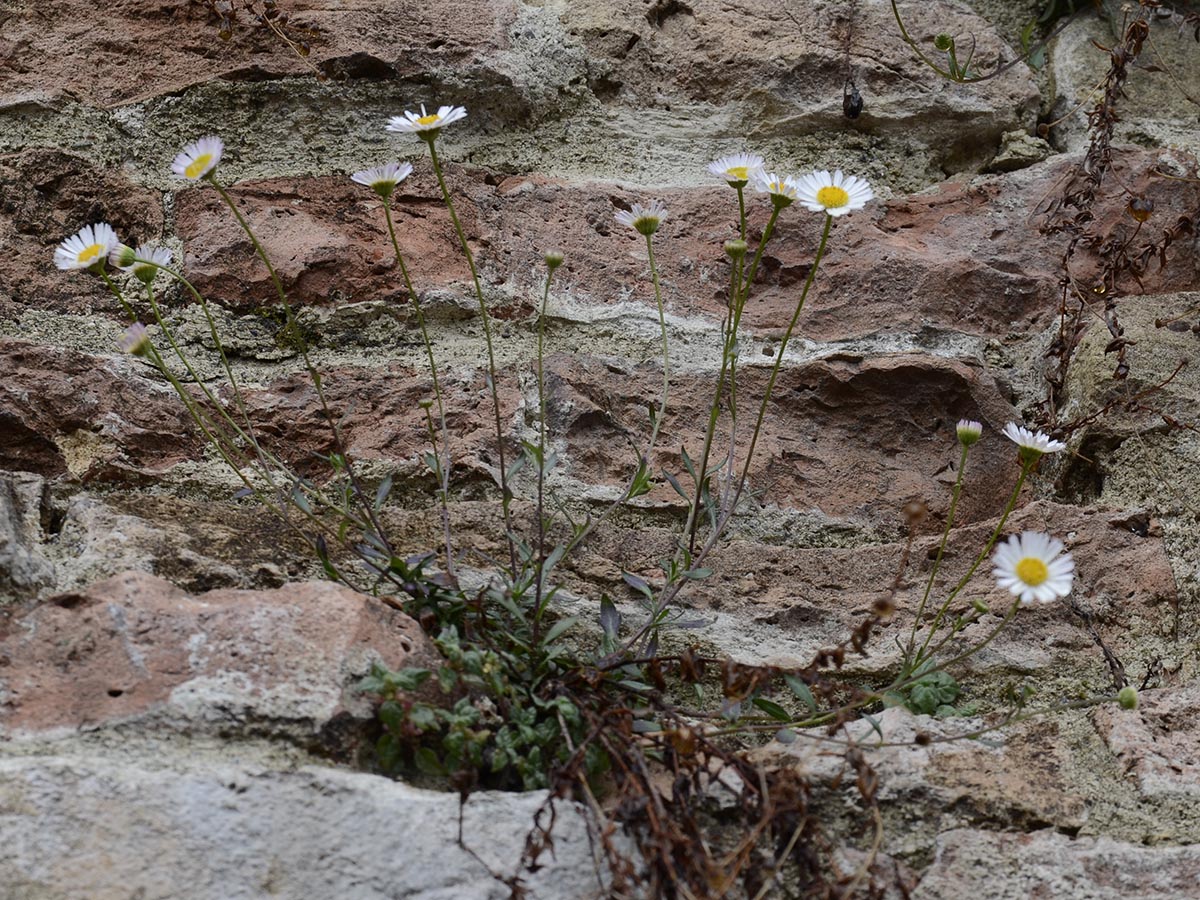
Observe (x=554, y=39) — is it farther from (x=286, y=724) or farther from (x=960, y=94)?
(x=286, y=724)

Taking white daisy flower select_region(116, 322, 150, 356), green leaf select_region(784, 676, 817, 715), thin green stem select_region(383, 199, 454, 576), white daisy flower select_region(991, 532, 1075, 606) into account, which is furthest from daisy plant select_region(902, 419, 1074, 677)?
white daisy flower select_region(116, 322, 150, 356)

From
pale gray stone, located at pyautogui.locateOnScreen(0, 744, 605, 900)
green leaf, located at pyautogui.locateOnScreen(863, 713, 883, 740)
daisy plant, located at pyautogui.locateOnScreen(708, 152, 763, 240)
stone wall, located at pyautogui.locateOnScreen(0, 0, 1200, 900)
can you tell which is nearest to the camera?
pale gray stone, located at pyautogui.locateOnScreen(0, 744, 605, 900)

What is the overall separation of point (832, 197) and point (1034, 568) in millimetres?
440

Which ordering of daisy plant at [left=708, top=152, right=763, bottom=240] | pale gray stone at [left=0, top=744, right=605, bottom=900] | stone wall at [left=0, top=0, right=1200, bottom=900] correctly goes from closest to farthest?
pale gray stone at [left=0, top=744, right=605, bottom=900] → stone wall at [left=0, top=0, right=1200, bottom=900] → daisy plant at [left=708, top=152, right=763, bottom=240]

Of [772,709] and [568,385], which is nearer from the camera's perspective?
[772,709]

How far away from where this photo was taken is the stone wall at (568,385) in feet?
3.47

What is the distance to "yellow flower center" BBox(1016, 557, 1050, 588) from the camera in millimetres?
1191

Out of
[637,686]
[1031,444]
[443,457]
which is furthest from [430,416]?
[1031,444]

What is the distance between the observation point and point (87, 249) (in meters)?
1.39

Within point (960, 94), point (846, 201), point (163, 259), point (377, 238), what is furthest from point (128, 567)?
point (960, 94)

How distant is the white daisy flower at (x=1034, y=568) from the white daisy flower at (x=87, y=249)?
36.4 inches

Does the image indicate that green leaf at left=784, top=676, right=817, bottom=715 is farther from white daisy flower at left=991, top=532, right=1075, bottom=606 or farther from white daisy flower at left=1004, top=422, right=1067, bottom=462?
white daisy flower at left=1004, top=422, right=1067, bottom=462

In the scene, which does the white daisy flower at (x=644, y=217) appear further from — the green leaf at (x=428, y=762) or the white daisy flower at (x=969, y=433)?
the green leaf at (x=428, y=762)

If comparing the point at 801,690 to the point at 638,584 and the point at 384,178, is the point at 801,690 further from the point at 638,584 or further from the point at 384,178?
the point at 384,178
